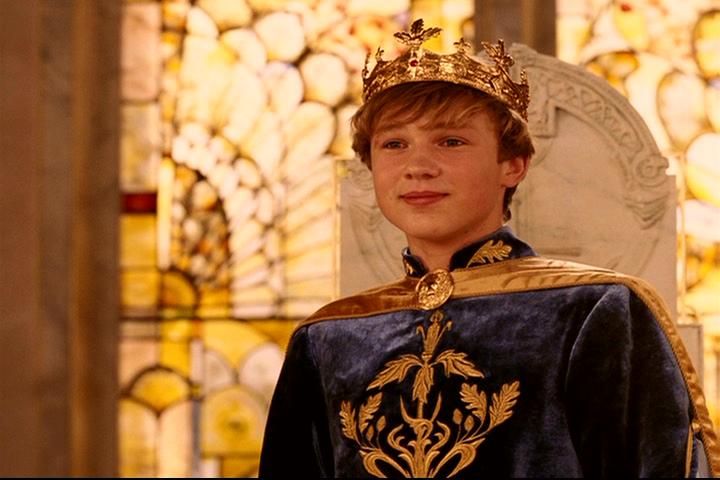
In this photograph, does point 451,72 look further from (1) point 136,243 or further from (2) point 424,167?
(1) point 136,243

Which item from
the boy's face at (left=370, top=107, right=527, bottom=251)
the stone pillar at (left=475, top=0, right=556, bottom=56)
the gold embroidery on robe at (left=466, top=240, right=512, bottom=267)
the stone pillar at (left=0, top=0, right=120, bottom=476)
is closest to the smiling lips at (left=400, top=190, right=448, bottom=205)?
the boy's face at (left=370, top=107, right=527, bottom=251)

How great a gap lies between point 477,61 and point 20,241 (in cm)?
250

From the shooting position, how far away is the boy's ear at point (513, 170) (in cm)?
228

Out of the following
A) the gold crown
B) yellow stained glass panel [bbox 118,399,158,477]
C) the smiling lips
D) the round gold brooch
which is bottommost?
yellow stained glass panel [bbox 118,399,158,477]

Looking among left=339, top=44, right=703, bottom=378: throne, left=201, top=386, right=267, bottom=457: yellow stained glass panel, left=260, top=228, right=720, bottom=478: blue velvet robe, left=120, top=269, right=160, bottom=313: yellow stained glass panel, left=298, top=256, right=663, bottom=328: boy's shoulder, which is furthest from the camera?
left=120, top=269, right=160, bottom=313: yellow stained glass panel

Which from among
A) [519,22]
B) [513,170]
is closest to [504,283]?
[513,170]

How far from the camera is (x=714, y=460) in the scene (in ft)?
7.06

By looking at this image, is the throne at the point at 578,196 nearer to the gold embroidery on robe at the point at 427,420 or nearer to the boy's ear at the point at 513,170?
the boy's ear at the point at 513,170

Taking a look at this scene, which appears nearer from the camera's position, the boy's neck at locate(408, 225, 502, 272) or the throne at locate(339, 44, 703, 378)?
the boy's neck at locate(408, 225, 502, 272)

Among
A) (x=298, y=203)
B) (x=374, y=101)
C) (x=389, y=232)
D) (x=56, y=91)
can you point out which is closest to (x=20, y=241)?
(x=56, y=91)

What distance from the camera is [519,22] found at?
14.9 ft

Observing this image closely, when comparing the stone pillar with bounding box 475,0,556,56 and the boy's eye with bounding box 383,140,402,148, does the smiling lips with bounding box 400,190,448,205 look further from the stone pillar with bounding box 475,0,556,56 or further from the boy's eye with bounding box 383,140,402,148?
the stone pillar with bounding box 475,0,556,56

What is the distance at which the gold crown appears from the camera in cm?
222

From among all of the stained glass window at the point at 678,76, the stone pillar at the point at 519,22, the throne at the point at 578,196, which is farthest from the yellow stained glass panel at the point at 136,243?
the throne at the point at 578,196
